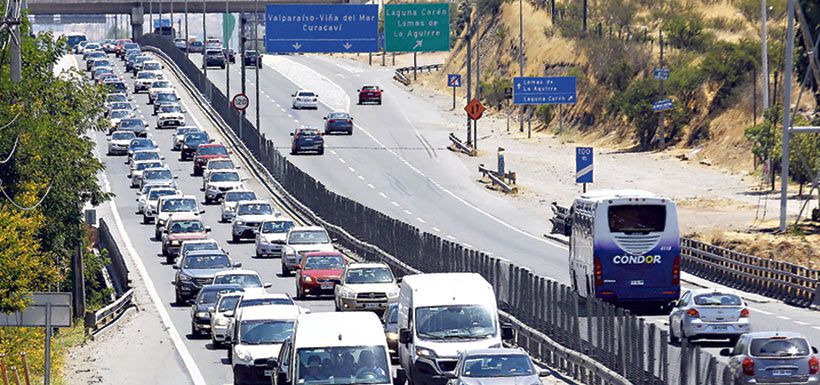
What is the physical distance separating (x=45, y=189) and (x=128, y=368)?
13785mm

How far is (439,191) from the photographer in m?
80.1

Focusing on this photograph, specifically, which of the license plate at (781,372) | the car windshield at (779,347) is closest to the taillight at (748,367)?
the car windshield at (779,347)

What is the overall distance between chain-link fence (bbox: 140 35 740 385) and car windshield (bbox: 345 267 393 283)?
6.71 ft

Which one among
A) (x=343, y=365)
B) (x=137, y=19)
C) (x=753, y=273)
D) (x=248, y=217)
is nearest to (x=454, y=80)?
(x=248, y=217)

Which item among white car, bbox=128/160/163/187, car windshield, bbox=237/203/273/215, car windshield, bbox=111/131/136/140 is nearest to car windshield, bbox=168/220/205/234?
car windshield, bbox=237/203/273/215

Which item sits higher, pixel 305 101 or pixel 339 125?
pixel 305 101

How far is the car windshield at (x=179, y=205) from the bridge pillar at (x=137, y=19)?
4226 inches

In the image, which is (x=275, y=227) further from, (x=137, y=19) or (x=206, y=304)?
(x=137, y=19)

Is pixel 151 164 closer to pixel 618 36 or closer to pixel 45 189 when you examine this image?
pixel 45 189

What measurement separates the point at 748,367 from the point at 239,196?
139ft

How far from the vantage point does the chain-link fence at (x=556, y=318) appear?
2508 centimetres

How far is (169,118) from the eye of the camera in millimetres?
100812

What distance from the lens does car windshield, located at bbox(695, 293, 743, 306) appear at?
3469 cm

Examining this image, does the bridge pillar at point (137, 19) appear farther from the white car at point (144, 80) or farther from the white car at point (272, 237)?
the white car at point (272, 237)
